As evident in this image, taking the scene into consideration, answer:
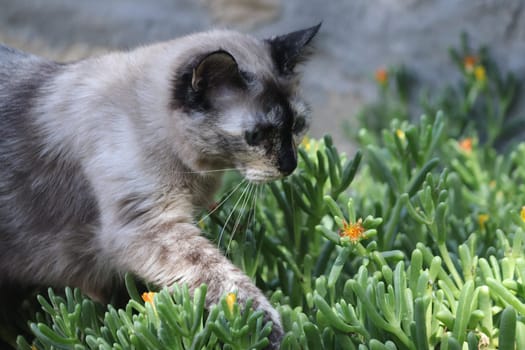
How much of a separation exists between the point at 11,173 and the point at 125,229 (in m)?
0.41

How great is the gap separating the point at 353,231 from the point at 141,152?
561mm

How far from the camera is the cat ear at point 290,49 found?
81.2 inches

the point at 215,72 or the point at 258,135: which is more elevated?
the point at 215,72

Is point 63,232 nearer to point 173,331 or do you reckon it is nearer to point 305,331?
point 173,331

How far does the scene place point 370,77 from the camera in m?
3.98

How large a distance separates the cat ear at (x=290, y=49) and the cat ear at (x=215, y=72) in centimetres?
20

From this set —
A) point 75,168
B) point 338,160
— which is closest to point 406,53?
point 338,160

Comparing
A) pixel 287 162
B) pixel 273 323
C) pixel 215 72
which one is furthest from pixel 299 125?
pixel 273 323

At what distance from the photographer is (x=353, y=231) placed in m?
1.95

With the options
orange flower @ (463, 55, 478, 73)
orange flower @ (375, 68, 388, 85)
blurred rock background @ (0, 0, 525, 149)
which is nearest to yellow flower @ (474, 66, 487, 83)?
orange flower @ (463, 55, 478, 73)

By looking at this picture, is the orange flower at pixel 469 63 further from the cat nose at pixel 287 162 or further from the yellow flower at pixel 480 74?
the cat nose at pixel 287 162

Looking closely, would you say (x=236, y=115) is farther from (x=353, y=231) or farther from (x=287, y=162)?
(x=353, y=231)

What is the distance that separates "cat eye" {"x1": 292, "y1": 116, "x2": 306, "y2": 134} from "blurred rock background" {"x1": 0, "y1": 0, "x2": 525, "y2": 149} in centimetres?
163

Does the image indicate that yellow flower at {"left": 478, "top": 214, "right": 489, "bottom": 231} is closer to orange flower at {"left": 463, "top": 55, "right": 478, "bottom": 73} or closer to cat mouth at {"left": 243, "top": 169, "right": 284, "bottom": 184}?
cat mouth at {"left": 243, "top": 169, "right": 284, "bottom": 184}
